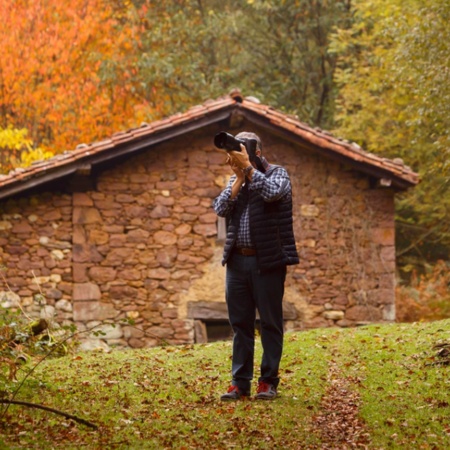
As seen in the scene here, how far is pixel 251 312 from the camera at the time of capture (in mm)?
6906

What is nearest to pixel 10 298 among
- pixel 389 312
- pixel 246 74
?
pixel 389 312

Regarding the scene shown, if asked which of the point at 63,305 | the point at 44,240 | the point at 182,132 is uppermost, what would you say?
the point at 182,132

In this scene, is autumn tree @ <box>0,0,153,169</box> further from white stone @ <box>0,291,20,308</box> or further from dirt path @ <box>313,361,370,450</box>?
dirt path @ <box>313,361,370,450</box>

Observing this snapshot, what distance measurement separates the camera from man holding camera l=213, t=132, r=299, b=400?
6.70 m

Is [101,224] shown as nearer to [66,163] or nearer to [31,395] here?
[66,163]

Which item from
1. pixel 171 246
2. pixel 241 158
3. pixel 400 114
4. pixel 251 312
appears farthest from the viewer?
pixel 400 114

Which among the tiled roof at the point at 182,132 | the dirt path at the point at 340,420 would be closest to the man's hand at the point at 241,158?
the dirt path at the point at 340,420

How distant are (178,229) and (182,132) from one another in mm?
1530

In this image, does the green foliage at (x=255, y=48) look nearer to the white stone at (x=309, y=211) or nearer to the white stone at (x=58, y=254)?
the white stone at (x=309, y=211)

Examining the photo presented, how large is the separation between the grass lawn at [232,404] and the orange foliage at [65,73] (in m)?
12.4

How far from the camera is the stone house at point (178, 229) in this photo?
46.4ft

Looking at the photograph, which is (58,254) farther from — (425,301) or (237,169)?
(425,301)

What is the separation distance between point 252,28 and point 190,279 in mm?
13960

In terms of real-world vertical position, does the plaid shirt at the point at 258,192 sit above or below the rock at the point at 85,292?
above
